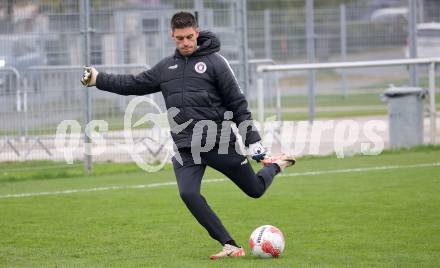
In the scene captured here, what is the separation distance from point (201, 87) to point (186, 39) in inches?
15.9

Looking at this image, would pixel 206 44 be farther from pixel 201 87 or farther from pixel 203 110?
pixel 203 110

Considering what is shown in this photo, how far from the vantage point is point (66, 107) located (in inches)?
587

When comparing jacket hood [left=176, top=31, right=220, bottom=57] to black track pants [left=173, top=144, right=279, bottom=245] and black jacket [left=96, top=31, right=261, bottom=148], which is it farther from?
black track pants [left=173, top=144, right=279, bottom=245]

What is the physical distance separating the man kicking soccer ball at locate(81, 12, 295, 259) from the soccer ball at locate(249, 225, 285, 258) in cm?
19

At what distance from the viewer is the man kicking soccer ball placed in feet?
24.8

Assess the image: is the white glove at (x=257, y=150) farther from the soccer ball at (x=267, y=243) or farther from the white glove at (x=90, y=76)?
the white glove at (x=90, y=76)

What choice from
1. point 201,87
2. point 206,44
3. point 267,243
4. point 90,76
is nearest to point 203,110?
point 201,87

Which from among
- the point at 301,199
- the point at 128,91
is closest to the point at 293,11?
the point at 301,199

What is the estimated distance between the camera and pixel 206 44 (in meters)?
7.70

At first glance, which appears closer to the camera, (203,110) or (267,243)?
(267,243)

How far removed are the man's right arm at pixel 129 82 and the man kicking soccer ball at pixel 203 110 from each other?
0.05 feet

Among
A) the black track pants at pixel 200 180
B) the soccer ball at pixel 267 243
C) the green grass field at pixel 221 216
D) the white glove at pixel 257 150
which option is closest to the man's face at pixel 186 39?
the black track pants at pixel 200 180

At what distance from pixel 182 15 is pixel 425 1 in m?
14.3

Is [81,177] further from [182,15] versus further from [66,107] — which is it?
[182,15]
